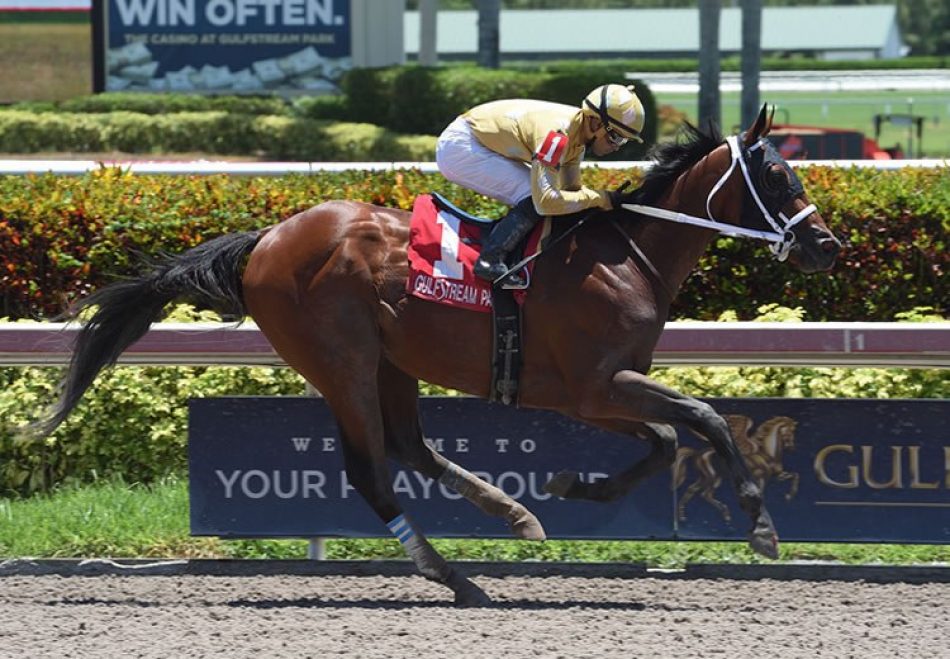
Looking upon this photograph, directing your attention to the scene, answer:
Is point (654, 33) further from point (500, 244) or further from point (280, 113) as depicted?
point (500, 244)

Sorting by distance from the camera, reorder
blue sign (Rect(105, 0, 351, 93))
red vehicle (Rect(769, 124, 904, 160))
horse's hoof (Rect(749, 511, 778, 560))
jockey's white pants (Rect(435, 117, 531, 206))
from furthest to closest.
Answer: red vehicle (Rect(769, 124, 904, 160)) → blue sign (Rect(105, 0, 351, 93)) → jockey's white pants (Rect(435, 117, 531, 206)) → horse's hoof (Rect(749, 511, 778, 560))

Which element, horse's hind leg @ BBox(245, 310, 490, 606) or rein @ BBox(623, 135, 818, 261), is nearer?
rein @ BBox(623, 135, 818, 261)

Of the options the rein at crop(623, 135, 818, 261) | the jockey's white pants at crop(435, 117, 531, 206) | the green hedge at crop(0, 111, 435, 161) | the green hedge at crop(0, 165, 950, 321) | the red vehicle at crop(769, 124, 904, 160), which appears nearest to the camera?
the rein at crop(623, 135, 818, 261)

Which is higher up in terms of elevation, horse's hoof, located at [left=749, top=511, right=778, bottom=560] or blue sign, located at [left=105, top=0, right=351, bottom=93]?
blue sign, located at [left=105, top=0, right=351, bottom=93]

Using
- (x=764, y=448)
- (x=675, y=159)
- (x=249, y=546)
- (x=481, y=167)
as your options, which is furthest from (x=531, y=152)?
(x=249, y=546)

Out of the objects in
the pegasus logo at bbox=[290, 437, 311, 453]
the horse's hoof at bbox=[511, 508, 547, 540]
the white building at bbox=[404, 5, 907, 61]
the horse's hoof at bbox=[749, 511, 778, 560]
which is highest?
the white building at bbox=[404, 5, 907, 61]

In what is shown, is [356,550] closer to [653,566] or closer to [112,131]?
[653,566]

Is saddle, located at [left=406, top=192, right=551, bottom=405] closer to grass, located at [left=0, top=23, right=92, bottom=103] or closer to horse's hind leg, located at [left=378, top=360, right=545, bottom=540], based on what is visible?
horse's hind leg, located at [left=378, top=360, right=545, bottom=540]

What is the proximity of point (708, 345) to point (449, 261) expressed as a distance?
1.27 m

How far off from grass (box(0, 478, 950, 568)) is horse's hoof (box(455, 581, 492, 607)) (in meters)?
0.79

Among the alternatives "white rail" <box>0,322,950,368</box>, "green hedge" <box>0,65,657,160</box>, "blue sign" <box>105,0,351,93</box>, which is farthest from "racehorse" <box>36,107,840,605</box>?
"blue sign" <box>105,0,351,93</box>

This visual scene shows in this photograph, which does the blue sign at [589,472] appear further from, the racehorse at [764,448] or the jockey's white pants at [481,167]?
the jockey's white pants at [481,167]

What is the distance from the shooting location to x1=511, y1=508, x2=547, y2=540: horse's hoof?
20.0ft

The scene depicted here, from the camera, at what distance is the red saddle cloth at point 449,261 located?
19.4 ft
